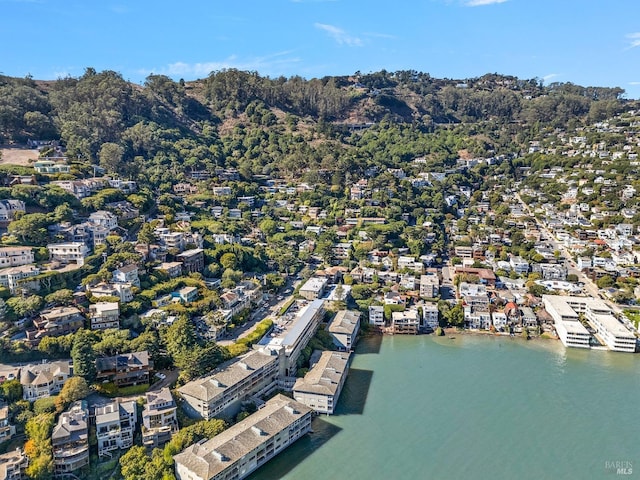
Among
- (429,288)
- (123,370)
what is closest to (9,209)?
(123,370)

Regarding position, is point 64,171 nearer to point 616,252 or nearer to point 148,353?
point 148,353

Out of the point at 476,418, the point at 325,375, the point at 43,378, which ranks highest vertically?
the point at 43,378

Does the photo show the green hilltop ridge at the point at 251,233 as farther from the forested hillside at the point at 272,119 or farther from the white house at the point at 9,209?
the forested hillside at the point at 272,119

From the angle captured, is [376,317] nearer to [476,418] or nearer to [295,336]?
[295,336]

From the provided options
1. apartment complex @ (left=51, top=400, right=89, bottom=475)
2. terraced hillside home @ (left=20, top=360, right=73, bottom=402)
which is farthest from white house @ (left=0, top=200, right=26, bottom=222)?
apartment complex @ (left=51, top=400, right=89, bottom=475)

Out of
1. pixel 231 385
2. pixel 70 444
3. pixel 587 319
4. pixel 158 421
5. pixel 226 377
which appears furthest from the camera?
pixel 587 319

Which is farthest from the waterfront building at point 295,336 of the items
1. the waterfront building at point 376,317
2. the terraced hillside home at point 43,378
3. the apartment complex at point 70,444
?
the terraced hillside home at point 43,378

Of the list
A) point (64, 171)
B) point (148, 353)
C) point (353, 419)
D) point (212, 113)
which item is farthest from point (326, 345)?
point (212, 113)
